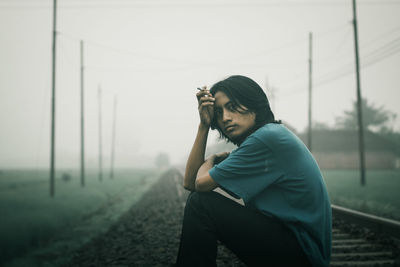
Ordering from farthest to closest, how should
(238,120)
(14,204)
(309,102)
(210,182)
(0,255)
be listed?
(309,102)
(14,204)
(0,255)
(238,120)
(210,182)

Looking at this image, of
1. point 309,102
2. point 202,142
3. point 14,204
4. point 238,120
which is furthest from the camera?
point 309,102

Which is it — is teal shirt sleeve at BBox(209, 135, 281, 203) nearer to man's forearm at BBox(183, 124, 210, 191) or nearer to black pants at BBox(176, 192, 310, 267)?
black pants at BBox(176, 192, 310, 267)

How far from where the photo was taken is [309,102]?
57.2 feet

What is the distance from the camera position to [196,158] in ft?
6.56

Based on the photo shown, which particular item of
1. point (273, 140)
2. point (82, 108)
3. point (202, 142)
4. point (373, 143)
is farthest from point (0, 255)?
point (373, 143)

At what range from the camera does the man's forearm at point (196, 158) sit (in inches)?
78.3

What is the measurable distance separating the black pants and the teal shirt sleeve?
0.45ft

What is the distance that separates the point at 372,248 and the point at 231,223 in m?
2.86

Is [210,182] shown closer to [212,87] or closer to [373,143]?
[212,87]

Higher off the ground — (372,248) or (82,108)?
(82,108)

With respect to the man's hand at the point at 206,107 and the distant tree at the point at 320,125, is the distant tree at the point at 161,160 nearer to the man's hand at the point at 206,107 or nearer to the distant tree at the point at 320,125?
the distant tree at the point at 320,125

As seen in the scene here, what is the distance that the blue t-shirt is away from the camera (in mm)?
1402

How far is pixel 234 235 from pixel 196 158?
0.65 meters

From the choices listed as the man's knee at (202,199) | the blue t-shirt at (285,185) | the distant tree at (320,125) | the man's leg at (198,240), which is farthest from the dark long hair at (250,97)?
the distant tree at (320,125)
